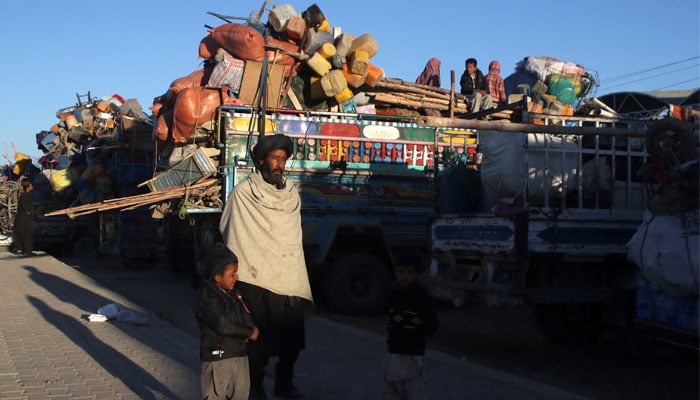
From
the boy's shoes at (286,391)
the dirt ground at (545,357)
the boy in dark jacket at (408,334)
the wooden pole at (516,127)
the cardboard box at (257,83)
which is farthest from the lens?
the cardboard box at (257,83)

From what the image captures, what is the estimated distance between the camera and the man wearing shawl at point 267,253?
4645mm

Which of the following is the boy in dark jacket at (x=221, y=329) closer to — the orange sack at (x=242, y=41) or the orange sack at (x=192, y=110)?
the orange sack at (x=192, y=110)

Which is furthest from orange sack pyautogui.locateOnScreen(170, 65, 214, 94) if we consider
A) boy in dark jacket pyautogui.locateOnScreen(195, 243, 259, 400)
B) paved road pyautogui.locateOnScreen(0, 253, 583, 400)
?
boy in dark jacket pyautogui.locateOnScreen(195, 243, 259, 400)

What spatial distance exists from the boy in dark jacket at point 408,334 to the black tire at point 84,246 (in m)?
16.3

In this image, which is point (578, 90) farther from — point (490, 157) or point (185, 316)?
point (185, 316)

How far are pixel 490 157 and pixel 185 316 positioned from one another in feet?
14.7

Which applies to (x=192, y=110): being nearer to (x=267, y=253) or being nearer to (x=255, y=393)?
(x=267, y=253)

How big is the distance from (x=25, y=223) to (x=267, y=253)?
14.4m

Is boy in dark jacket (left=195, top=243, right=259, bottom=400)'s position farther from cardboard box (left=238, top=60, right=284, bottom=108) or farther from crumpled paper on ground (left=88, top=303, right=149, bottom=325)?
cardboard box (left=238, top=60, right=284, bottom=108)

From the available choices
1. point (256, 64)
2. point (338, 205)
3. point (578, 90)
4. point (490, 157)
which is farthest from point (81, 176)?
point (490, 157)

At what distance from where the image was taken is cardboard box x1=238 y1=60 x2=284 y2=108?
10.6 meters

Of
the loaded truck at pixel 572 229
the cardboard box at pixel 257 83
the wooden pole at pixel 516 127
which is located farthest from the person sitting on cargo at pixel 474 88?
the wooden pole at pixel 516 127

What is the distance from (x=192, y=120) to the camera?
1009cm

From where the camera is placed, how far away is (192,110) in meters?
10.0
